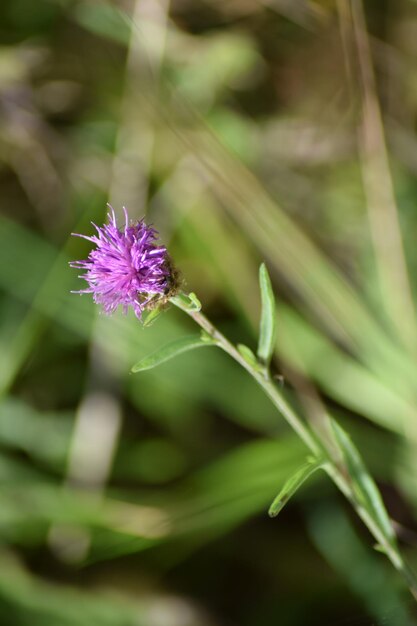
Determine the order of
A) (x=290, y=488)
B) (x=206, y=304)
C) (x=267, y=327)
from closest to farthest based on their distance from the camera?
(x=290, y=488)
(x=267, y=327)
(x=206, y=304)

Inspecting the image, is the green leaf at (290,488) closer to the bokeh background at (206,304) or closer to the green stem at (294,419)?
the green stem at (294,419)

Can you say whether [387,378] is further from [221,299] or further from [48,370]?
[48,370]

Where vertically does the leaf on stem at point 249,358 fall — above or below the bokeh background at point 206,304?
above

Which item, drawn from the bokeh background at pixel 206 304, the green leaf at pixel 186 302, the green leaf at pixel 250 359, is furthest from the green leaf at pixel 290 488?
the bokeh background at pixel 206 304

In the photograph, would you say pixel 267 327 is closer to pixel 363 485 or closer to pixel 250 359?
pixel 250 359

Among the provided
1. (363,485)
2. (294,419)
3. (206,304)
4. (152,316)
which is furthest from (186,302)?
(206,304)

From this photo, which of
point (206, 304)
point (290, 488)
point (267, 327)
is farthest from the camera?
point (206, 304)

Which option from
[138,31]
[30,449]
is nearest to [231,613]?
[30,449]
